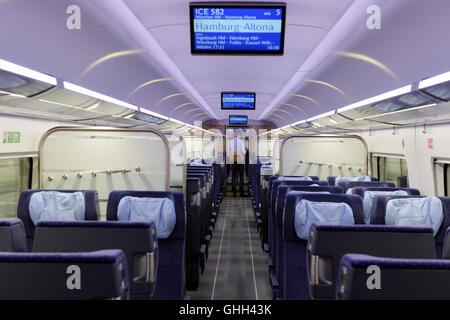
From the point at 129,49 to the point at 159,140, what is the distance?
1.72 meters

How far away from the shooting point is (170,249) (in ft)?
10.5

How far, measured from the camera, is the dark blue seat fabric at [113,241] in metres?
2.04

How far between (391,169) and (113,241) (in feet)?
25.9

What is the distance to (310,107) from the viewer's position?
9.91 m

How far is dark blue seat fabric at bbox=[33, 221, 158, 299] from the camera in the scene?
2.04 meters

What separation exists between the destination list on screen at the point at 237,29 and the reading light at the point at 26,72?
180 centimetres

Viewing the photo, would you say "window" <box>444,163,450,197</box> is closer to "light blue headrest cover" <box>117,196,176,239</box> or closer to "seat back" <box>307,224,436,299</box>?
"seat back" <box>307,224,436,299</box>

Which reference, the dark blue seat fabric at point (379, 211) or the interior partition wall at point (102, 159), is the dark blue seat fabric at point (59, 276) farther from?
the interior partition wall at point (102, 159)

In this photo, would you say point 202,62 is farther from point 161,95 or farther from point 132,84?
point 161,95

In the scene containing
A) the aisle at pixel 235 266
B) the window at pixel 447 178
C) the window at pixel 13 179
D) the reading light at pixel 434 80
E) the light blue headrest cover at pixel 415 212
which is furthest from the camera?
the window at pixel 447 178

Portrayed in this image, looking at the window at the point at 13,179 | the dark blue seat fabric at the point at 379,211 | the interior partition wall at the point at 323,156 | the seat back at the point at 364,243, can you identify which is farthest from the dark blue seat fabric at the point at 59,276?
the interior partition wall at the point at 323,156

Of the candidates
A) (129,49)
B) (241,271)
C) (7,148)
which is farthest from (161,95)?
(241,271)

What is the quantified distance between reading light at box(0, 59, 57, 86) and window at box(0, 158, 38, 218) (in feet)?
8.11

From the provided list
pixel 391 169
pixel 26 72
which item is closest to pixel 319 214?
pixel 26 72
